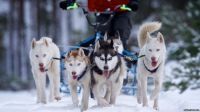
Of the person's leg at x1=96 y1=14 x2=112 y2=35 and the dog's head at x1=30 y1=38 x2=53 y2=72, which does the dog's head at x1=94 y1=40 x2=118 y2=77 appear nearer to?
the dog's head at x1=30 y1=38 x2=53 y2=72

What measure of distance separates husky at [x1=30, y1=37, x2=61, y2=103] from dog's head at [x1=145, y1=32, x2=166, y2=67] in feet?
4.87

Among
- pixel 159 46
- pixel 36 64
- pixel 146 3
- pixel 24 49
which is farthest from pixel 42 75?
pixel 24 49

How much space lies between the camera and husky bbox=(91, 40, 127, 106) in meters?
7.95

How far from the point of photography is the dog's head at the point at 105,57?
26.0 feet

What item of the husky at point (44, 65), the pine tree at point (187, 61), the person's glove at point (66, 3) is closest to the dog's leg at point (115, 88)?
the husky at point (44, 65)

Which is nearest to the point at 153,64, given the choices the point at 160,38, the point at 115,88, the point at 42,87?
the point at 160,38

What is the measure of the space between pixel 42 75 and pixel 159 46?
191 centimetres

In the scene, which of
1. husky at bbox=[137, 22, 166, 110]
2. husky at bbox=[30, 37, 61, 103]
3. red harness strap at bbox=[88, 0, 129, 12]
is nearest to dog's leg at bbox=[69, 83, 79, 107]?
husky at bbox=[30, 37, 61, 103]

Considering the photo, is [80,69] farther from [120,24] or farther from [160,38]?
[120,24]

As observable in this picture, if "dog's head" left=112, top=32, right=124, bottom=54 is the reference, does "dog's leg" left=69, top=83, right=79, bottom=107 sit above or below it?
below

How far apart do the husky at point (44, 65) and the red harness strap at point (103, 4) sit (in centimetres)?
78

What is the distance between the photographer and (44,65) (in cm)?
888

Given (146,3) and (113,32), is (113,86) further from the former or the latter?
(146,3)

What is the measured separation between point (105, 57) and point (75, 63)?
0.37 m
